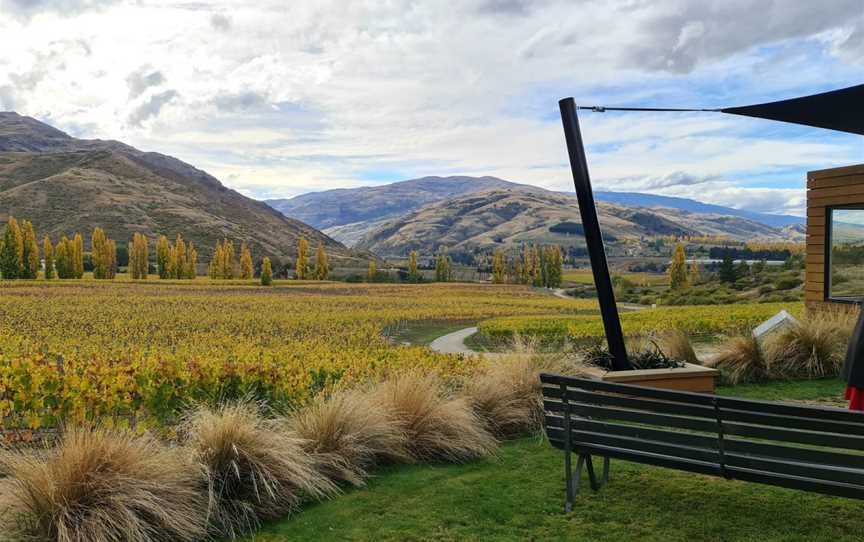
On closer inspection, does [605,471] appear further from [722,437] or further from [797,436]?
[797,436]

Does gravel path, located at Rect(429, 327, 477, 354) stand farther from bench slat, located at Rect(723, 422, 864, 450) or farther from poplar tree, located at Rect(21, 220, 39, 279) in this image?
poplar tree, located at Rect(21, 220, 39, 279)

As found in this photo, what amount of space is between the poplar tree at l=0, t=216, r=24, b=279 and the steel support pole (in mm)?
50825

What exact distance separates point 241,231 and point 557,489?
14837 cm

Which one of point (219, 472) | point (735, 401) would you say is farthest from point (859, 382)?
point (219, 472)

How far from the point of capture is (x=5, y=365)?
7875 millimetres

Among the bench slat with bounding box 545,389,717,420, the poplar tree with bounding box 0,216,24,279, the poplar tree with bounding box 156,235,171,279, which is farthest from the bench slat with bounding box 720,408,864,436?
the poplar tree with bounding box 156,235,171,279

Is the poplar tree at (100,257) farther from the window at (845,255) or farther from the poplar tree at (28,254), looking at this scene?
the window at (845,255)

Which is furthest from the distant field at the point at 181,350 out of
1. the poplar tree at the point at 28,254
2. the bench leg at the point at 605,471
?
the poplar tree at the point at 28,254

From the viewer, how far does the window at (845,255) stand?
13.5 meters

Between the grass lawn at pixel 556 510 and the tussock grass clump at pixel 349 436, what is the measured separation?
0.55 ft

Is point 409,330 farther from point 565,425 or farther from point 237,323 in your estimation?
point 565,425

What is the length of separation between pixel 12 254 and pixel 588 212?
5241 cm

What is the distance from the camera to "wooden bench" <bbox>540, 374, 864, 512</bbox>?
3666 millimetres

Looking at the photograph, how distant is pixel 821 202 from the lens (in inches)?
538
